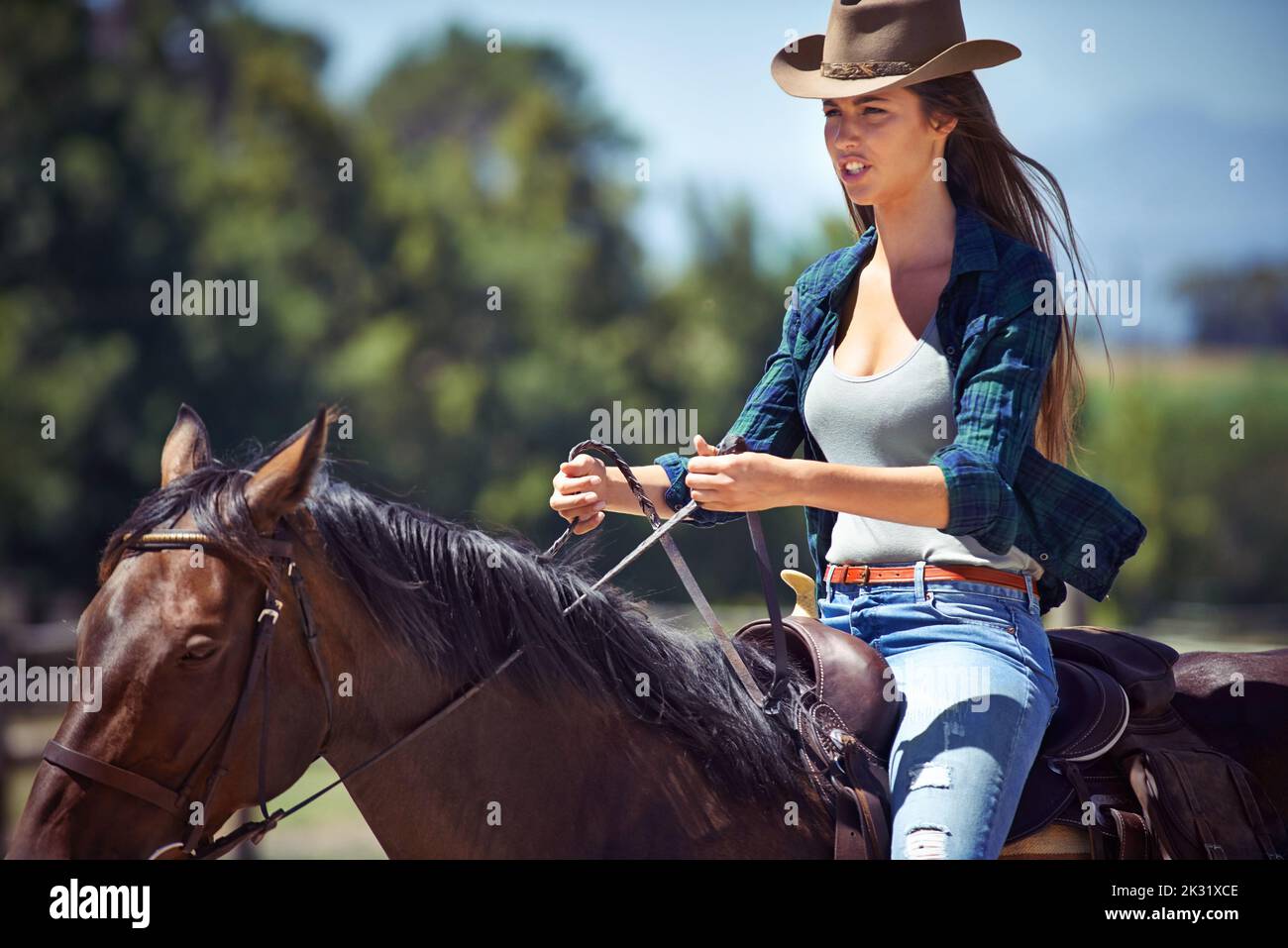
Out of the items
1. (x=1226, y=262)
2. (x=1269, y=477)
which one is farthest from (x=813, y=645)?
(x=1226, y=262)

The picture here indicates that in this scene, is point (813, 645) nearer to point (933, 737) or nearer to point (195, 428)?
point (933, 737)

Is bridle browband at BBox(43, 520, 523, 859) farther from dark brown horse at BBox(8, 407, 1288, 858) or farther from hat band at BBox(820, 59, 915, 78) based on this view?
hat band at BBox(820, 59, 915, 78)

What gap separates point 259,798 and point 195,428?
84cm

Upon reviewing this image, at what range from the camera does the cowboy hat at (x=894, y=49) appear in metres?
2.75

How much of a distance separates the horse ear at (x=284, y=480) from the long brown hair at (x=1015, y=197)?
4.94 ft

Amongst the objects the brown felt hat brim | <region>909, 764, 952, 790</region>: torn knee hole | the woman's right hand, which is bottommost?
<region>909, 764, 952, 790</region>: torn knee hole

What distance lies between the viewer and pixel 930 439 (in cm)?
275

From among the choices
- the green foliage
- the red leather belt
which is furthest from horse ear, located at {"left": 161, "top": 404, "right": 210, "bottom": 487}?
the green foliage

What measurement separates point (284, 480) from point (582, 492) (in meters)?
0.77

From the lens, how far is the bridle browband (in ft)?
7.46

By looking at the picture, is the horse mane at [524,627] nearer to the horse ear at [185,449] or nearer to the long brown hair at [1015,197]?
the horse ear at [185,449]

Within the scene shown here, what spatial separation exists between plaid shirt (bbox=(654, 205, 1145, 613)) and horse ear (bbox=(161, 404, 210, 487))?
1.10m

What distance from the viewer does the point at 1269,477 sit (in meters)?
33.2

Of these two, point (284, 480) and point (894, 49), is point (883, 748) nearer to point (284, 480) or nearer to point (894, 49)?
point (284, 480)
